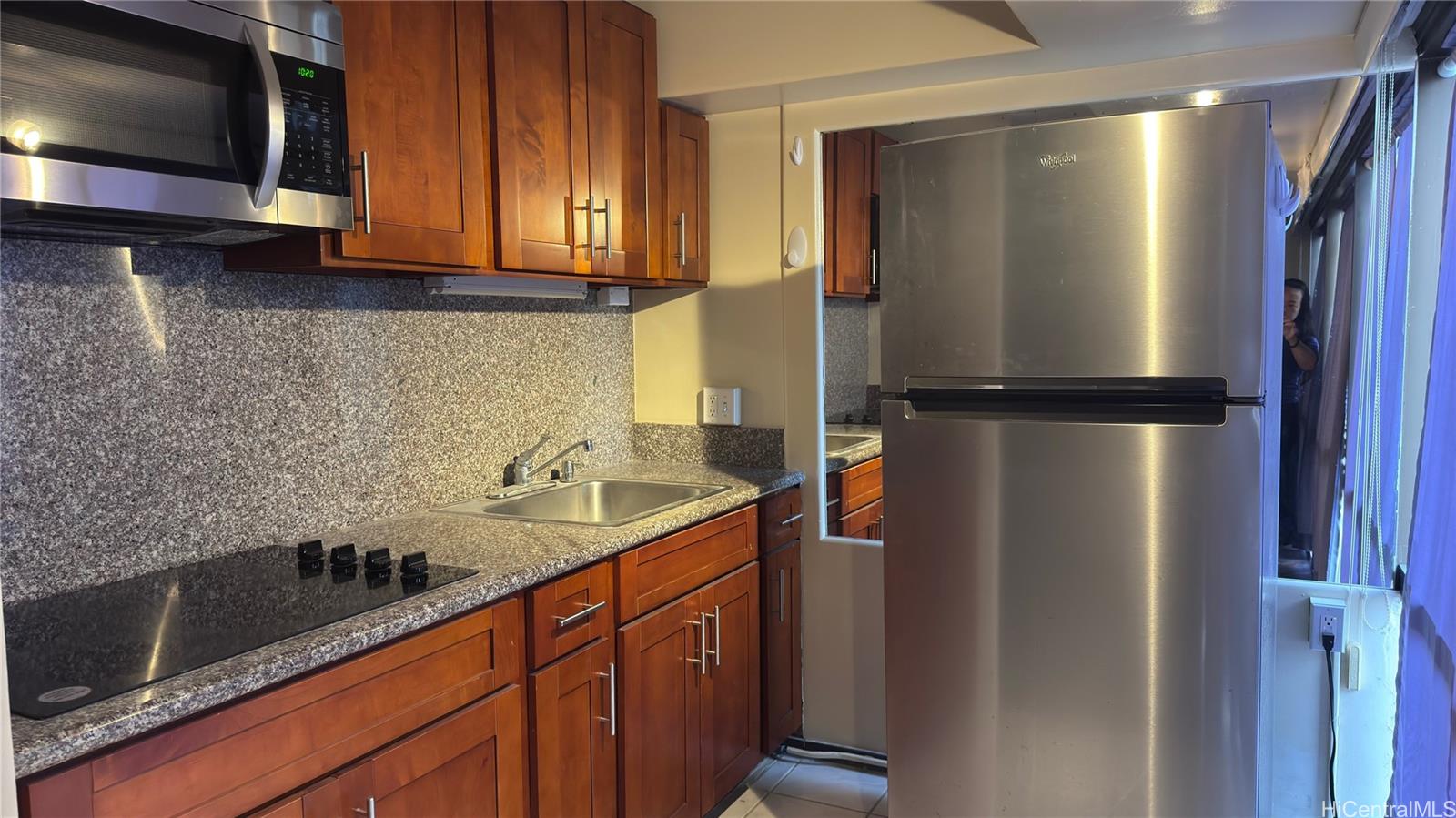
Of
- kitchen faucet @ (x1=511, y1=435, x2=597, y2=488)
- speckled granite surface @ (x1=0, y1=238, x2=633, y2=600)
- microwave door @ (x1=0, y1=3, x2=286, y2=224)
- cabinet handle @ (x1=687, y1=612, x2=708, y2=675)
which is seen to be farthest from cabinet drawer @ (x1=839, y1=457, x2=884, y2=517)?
microwave door @ (x1=0, y1=3, x2=286, y2=224)

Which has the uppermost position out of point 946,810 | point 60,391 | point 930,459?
point 60,391

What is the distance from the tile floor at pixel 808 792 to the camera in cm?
258

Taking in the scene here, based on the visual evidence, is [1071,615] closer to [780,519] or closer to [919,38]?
[780,519]

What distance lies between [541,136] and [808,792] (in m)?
1.95

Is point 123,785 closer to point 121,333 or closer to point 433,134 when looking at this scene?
point 121,333

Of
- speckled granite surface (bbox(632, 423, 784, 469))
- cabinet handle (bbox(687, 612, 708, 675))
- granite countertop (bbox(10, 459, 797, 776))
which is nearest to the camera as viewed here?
granite countertop (bbox(10, 459, 797, 776))

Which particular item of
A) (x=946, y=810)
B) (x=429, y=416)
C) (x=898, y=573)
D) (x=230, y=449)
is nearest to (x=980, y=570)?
(x=898, y=573)

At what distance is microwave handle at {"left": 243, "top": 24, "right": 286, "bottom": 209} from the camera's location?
4.89ft

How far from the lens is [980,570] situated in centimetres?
194

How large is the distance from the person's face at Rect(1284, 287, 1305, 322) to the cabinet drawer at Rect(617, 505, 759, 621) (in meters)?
1.43

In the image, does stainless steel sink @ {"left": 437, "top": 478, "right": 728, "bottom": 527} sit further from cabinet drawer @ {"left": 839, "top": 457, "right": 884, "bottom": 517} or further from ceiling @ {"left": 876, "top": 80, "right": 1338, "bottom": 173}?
ceiling @ {"left": 876, "top": 80, "right": 1338, "bottom": 173}

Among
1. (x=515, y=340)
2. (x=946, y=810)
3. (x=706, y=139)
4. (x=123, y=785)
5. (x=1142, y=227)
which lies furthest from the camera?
(x=706, y=139)

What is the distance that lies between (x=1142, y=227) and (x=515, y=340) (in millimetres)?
1647

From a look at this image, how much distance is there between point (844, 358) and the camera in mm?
2861
